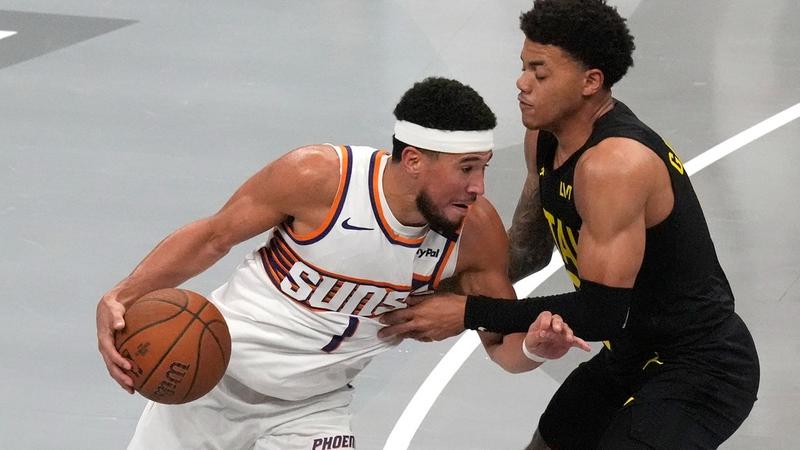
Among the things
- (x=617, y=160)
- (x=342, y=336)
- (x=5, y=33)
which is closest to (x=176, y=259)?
(x=342, y=336)

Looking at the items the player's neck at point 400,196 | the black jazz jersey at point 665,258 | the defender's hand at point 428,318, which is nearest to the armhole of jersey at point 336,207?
the player's neck at point 400,196

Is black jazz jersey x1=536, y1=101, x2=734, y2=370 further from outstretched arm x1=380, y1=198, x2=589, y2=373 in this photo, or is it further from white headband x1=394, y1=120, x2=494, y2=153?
white headband x1=394, y1=120, x2=494, y2=153

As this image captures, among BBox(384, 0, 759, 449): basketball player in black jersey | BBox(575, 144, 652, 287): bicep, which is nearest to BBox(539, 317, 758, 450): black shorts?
BBox(384, 0, 759, 449): basketball player in black jersey

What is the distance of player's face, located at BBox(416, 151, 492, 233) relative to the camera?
5.11 metres

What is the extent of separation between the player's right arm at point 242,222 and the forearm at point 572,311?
0.70 m

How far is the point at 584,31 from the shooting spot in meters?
5.11

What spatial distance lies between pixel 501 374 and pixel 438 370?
338 mm

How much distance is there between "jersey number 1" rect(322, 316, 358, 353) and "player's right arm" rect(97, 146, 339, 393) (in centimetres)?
40

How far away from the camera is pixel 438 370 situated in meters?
7.61

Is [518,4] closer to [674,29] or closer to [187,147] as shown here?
[674,29]

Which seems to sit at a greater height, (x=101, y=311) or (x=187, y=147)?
(x=187, y=147)

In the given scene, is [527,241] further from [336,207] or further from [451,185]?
[336,207]

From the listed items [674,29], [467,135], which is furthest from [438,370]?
[674,29]

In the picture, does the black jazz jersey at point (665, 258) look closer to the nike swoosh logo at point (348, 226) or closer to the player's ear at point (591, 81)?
the player's ear at point (591, 81)
